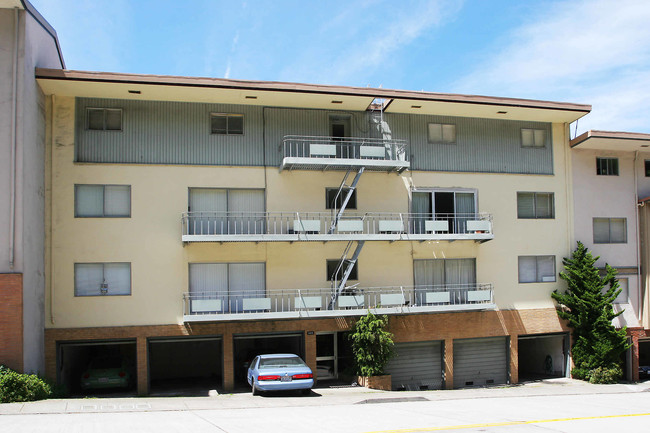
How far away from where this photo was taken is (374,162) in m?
22.3

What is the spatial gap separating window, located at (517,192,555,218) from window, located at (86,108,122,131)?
16.1m

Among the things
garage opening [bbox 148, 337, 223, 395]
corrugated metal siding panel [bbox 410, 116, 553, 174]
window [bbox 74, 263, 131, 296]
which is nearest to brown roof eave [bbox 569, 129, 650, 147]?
corrugated metal siding panel [bbox 410, 116, 553, 174]

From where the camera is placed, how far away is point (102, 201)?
21359 mm

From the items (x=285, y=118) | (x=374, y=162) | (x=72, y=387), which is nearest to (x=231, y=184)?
(x=285, y=118)

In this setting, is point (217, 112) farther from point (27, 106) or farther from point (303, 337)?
point (303, 337)

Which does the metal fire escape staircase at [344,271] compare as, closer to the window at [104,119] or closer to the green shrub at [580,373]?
the window at [104,119]

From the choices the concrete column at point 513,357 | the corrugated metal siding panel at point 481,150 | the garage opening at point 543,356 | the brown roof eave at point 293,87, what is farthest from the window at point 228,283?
the garage opening at point 543,356

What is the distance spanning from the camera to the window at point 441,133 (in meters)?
24.5

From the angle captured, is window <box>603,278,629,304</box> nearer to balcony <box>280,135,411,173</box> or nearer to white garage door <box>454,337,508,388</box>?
white garage door <box>454,337,508,388</box>

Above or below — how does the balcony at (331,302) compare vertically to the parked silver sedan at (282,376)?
above

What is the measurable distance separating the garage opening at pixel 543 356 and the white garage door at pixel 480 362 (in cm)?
130

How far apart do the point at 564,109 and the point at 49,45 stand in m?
19.6

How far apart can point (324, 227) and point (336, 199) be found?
3.88ft

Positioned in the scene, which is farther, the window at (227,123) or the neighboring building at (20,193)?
Answer: the window at (227,123)
